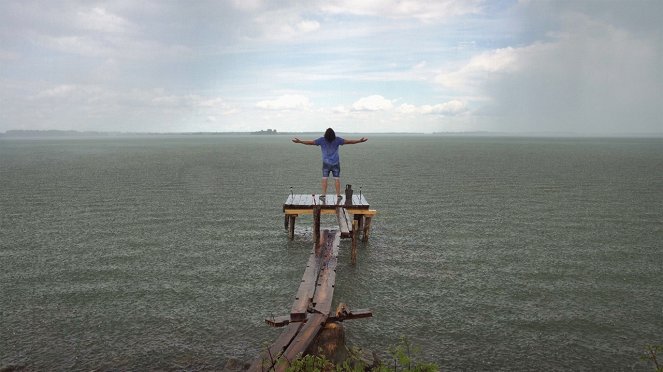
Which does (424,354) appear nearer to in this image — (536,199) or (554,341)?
(554,341)

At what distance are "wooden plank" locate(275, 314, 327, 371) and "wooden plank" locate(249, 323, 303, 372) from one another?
10 centimetres

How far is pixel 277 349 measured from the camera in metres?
7.57

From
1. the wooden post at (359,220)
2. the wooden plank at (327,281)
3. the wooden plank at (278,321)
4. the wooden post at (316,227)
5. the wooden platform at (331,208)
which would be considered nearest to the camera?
the wooden plank at (278,321)

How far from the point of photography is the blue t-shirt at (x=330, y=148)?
53.7ft

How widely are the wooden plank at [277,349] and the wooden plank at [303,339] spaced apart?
3.8 inches

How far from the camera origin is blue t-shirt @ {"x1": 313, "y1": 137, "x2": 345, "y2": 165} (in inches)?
645

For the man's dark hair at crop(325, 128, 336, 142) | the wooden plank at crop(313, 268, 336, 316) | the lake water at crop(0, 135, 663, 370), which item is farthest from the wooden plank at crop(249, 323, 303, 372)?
the man's dark hair at crop(325, 128, 336, 142)

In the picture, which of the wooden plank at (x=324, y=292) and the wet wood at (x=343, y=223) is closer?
the wooden plank at (x=324, y=292)

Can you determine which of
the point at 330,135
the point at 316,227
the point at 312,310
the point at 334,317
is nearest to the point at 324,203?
the point at 316,227

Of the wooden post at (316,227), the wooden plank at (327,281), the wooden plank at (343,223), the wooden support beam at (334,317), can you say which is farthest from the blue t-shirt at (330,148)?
the wooden support beam at (334,317)

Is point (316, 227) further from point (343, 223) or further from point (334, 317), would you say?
point (334, 317)

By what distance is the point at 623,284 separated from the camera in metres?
13.5

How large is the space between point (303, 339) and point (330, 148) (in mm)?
9727

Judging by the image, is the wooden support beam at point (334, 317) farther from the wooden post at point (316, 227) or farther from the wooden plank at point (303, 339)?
the wooden post at point (316, 227)
